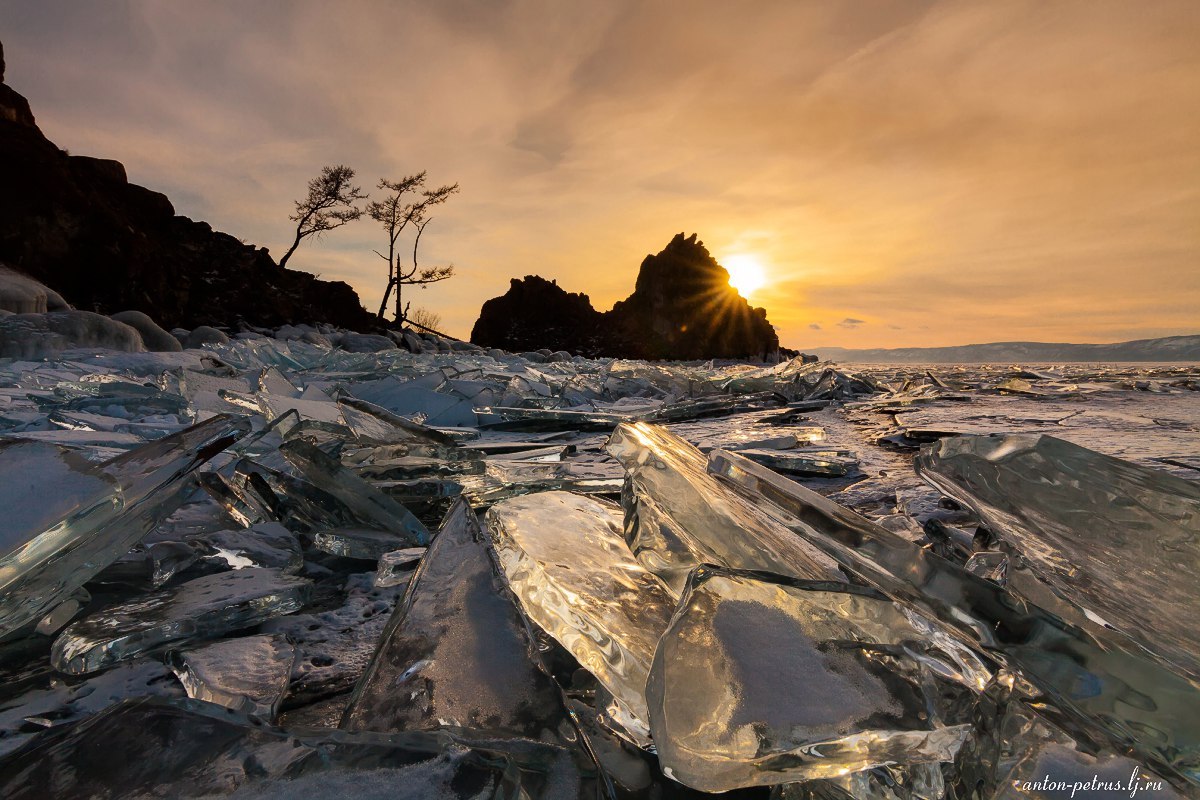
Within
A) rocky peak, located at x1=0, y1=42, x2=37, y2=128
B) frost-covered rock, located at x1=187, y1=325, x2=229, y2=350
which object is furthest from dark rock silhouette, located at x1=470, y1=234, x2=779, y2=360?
frost-covered rock, located at x1=187, y1=325, x2=229, y2=350

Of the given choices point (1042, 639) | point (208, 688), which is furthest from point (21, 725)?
point (1042, 639)

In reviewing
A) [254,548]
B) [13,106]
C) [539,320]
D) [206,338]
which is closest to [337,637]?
[254,548]

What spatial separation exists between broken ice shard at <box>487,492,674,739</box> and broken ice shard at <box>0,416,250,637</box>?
45 cm

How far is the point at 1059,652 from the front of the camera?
17.0 inches

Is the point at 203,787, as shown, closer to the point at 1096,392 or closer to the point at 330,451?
the point at 330,451

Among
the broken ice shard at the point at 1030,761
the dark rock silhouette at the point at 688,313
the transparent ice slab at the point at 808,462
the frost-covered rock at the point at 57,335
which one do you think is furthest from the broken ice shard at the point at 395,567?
the dark rock silhouette at the point at 688,313

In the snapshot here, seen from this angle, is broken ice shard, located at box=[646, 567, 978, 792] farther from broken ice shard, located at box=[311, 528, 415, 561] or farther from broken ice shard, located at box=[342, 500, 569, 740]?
broken ice shard, located at box=[311, 528, 415, 561]

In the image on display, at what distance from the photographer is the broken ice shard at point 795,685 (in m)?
0.35

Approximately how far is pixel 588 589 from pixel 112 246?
605 inches

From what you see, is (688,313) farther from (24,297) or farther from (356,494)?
(356,494)

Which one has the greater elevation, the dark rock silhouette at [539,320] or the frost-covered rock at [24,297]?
the dark rock silhouette at [539,320]

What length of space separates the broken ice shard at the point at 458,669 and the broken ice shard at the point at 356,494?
412 mm

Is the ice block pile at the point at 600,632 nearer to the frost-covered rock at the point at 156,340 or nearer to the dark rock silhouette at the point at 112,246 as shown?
the frost-covered rock at the point at 156,340

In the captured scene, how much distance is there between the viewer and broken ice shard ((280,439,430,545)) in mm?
1046
